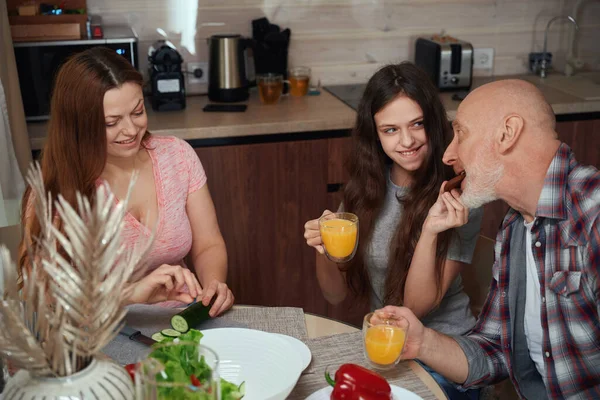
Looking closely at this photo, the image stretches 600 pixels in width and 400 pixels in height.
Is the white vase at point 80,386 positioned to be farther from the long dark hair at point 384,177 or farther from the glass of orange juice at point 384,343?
the long dark hair at point 384,177

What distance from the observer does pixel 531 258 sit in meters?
1.71

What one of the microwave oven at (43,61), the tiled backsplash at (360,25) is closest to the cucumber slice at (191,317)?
the microwave oven at (43,61)

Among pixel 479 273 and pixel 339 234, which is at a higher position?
pixel 339 234

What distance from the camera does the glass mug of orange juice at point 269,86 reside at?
3.19 metres

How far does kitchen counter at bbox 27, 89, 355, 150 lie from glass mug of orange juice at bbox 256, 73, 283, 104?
0.04 m

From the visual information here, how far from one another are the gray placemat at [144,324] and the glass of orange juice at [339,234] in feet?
1.08

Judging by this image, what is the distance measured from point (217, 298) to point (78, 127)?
618 mm

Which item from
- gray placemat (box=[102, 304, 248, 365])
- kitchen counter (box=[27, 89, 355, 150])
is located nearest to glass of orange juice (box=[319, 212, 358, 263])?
gray placemat (box=[102, 304, 248, 365])

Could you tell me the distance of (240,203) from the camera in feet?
9.82

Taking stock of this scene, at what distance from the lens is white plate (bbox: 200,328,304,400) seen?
134 centimetres

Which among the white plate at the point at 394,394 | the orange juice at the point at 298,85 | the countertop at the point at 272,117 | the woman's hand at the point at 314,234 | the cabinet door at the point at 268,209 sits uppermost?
the orange juice at the point at 298,85

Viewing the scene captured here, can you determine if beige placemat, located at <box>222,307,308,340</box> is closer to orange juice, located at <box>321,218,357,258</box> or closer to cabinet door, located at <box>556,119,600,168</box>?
orange juice, located at <box>321,218,357,258</box>

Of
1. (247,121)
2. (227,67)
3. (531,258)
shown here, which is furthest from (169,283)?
(227,67)

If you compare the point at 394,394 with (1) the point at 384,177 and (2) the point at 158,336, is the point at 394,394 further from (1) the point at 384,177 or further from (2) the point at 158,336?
(1) the point at 384,177
